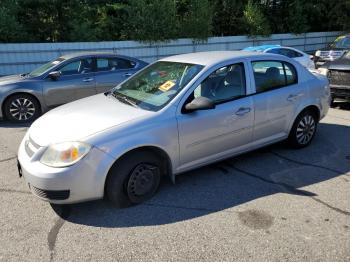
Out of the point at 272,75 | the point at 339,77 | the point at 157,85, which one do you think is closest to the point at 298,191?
the point at 272,75

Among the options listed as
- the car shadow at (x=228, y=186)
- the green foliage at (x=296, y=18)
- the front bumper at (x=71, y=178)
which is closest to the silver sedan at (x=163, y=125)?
the front bumper at (x=71, y=178)

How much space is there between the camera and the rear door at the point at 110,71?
8.17 metres

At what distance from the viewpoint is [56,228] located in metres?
3.50

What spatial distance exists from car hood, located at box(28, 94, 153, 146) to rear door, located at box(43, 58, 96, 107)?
3449mm

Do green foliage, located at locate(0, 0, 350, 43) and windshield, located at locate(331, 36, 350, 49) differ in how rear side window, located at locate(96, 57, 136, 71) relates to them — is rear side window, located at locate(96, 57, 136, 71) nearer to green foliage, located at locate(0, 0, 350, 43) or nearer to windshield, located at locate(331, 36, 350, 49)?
green foliage, located at locate(0, 0, 350, 43)

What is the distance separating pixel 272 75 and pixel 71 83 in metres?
4.55

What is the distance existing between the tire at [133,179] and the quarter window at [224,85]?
0.94 m

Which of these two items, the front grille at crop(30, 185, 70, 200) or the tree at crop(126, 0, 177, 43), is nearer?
the front grille at crop(30, 185, 70, 200)

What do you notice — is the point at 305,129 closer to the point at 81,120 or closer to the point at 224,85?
the point at 224,85

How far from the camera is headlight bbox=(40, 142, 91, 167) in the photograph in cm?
344

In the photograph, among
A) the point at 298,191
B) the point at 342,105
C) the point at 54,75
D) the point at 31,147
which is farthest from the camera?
the point at 342,105

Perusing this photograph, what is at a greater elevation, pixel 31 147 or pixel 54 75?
pixel 54 75

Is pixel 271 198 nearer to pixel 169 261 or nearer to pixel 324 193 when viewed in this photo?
pixel 324 193

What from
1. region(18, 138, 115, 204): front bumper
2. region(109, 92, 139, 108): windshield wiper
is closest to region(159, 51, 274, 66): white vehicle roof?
region(109, 92, 139, 108): windshield wiper
